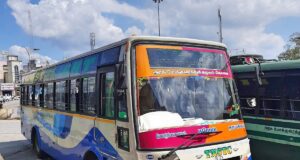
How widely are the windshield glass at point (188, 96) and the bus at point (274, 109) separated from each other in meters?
1.10

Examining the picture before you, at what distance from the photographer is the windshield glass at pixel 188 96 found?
5.97m

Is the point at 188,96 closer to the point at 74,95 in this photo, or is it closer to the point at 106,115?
the point at 106,115

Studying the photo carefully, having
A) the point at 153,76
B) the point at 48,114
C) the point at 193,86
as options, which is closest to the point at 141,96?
the point at 153,76

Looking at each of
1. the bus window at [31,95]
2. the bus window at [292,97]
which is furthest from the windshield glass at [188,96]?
the bus window at [31,95]

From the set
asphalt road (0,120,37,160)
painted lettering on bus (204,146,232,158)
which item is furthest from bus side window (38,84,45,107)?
painted lettering on bus (204,146,232,158)

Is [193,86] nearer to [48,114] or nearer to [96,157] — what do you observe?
[96,157]

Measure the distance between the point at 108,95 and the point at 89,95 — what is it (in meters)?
1.12

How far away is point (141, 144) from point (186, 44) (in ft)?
6.01

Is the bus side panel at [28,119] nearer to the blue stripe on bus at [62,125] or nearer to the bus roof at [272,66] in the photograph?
the blue stripe on bus at [62,125]

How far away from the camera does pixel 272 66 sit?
8.29m

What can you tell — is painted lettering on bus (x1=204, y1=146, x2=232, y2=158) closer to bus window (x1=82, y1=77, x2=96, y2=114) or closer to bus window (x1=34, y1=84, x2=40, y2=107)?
bus window (x1=82, y1=77, x2=96, y2=114)

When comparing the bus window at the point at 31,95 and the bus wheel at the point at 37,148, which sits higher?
the bus window at the point at 31,95

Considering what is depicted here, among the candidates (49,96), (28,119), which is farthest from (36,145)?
(49,96)

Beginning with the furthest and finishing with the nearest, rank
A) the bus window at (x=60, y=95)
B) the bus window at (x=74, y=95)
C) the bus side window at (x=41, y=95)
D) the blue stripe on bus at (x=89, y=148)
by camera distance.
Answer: the bus side window at (x=41, y=95) < the bus window at (x=60, y=95) < the bus window at (x=74, y=95) < the blue stripe on bus at (x=89, y=148)
